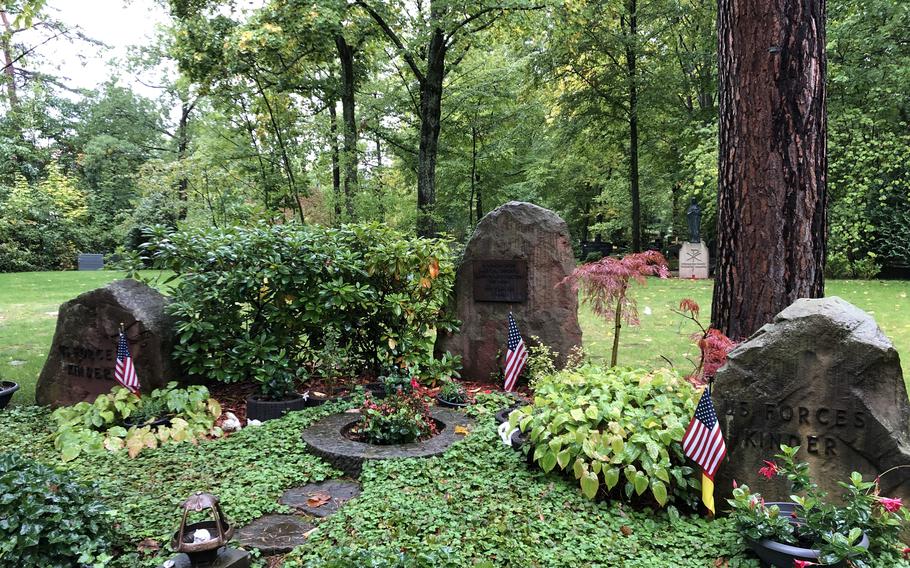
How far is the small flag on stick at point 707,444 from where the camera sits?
10.1ft

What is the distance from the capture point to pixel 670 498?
10.8ft

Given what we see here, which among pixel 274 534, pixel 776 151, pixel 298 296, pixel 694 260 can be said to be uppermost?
pixel 776 151

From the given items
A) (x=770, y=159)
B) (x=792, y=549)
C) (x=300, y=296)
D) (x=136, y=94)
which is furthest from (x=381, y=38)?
(x=136, y=94)

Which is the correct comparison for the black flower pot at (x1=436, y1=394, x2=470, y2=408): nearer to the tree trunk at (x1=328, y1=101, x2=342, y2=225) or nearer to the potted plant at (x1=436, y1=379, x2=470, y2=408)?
the potted plant at (x1=436, y1=379, x2=470, y2=408)

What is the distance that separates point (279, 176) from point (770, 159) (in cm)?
1027

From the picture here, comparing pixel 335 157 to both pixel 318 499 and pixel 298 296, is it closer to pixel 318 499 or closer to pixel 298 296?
pixel 298 296

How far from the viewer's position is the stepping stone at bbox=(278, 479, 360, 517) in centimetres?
346

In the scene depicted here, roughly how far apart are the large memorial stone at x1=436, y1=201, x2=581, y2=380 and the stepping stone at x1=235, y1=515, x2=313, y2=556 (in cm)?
333

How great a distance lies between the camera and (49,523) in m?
2.65

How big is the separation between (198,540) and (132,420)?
2.72 m

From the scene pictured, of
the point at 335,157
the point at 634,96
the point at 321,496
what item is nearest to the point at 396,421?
the point at 321,496

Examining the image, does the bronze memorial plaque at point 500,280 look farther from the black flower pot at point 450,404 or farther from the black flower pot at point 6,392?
the black flower pot at point 6,392

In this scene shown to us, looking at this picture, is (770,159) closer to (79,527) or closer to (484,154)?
(79,527)

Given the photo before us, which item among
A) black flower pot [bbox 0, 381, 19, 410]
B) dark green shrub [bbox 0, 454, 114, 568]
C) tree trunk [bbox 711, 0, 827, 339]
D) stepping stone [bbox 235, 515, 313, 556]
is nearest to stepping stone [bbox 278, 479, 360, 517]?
stepping stone [bbox 235, 515, 313, 556]
